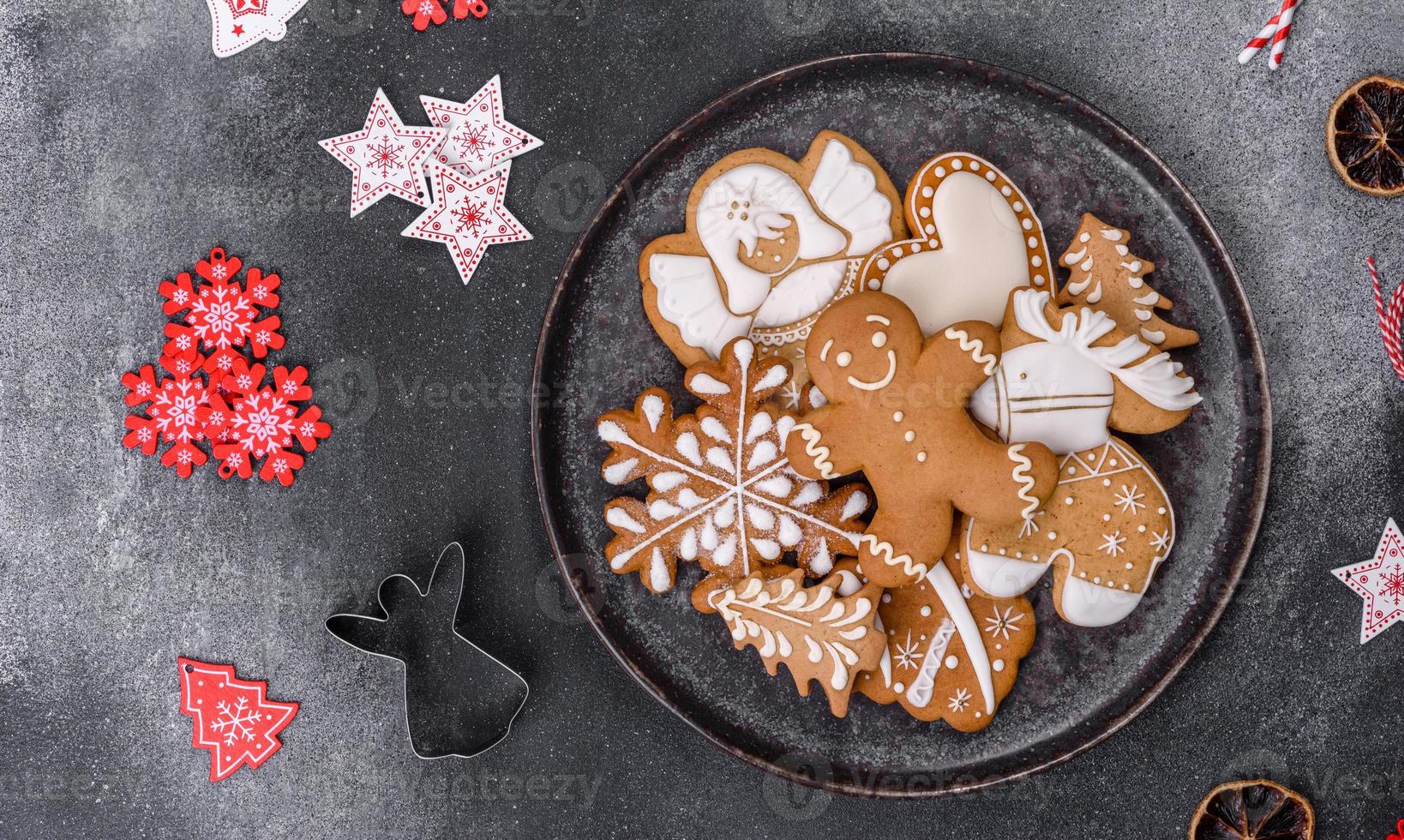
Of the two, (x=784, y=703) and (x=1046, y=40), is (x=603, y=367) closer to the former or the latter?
(x=784, y=703)

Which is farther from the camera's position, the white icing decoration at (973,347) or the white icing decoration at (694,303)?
the white icing decoration at (694,303)

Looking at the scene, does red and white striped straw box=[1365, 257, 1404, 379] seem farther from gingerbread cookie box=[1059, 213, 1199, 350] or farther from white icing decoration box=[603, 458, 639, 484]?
white icing decoration box=[603, 458, 639, 484]

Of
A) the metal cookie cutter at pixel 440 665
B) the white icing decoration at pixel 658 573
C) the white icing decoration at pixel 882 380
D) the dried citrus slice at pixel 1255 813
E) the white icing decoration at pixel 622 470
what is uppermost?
the white icing decoration at pixel 882 380

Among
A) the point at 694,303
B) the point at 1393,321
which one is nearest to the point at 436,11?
the point at 694,303

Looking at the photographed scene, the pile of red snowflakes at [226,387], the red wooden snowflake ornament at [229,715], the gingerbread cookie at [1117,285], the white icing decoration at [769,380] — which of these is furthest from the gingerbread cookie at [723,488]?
the red wooden snowflake ornament at [229,715]

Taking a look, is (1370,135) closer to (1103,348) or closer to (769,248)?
(1103,348)

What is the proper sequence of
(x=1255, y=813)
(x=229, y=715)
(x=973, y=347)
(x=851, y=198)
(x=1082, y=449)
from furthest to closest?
(x=229, y=715)
(x=1255, y=813)
(x=851, y=198)
(x=1082, y=449)
(x=973, y=347)

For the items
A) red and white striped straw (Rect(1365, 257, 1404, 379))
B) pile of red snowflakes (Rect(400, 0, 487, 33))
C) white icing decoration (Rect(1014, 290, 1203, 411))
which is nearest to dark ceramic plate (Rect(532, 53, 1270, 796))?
white icing decoration (Rect(1014, 290, 1203, 411))

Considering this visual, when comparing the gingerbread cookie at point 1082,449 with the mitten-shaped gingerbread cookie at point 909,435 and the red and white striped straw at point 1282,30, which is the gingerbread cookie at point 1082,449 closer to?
the mitten-shaped gingerbread cookie at point 909,435
